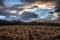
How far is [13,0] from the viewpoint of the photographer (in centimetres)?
179

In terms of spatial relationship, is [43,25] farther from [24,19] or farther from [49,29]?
[24,19]

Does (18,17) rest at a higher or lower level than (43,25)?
higher

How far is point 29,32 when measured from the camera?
5.66 feet

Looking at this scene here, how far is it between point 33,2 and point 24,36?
1.49ft

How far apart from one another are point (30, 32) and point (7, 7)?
434 mm

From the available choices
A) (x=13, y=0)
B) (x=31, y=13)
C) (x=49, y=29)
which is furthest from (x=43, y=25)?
(x=13, y=0)

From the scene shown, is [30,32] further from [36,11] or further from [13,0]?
[13,0]

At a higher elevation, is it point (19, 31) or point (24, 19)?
point (24, 19)

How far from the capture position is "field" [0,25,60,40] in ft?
5.46

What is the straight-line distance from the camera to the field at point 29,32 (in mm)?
1664

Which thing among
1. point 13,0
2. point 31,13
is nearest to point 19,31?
point 31,13

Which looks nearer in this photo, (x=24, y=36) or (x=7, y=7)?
(x=24, y=36)

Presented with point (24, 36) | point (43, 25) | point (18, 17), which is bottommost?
point (24, 36)

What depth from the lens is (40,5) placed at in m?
1.82
